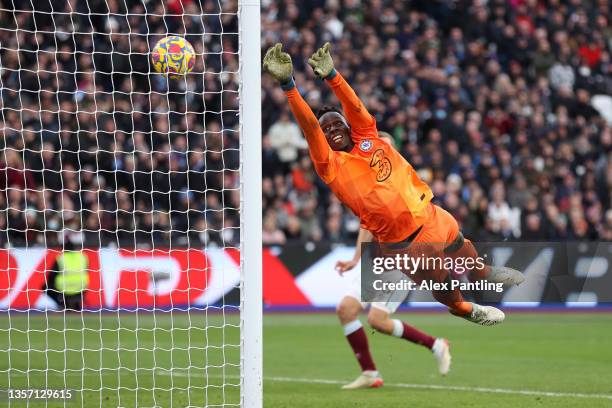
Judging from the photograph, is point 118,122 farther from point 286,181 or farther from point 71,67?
point 286,181

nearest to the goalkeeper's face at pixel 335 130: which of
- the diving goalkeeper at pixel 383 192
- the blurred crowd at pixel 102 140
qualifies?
the diving goalkeeper at pixel 383 192

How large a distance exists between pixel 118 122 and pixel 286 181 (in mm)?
3795

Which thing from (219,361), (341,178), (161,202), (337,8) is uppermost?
(337,8)

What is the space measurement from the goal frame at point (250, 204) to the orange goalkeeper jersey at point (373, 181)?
919mm

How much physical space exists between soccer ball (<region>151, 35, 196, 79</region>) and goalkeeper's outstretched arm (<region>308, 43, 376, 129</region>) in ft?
3.88

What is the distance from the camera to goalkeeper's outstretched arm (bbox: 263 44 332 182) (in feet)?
27.1

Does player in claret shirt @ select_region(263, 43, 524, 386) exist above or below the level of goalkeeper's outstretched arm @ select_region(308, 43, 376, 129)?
below

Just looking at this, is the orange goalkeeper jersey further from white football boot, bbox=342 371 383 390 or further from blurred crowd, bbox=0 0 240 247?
blurred crowd, bbox=0 0 240 247

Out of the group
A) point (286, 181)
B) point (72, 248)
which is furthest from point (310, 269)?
point (72, 248)

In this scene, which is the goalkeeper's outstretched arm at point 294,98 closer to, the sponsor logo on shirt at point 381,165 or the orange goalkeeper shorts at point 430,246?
the sponsor logo on shirt at point 381,165

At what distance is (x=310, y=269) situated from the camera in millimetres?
17781

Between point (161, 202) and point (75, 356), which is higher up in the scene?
point (161, 202)

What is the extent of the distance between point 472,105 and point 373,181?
1235cm

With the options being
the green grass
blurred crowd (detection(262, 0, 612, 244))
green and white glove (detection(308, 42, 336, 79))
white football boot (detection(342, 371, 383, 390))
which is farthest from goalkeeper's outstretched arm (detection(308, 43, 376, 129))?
blurred crowd (detection(262, 0, 612, 244))
